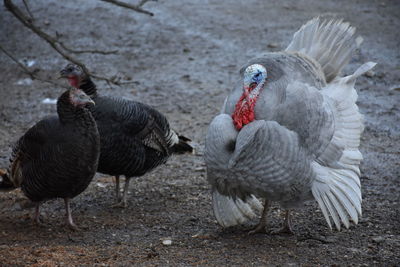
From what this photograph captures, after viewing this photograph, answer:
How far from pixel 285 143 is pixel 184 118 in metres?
3.73

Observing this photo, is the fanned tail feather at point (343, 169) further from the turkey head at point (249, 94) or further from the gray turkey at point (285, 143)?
the turkey head at point (249, 94)

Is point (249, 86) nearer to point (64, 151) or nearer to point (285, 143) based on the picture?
point (285, 143)

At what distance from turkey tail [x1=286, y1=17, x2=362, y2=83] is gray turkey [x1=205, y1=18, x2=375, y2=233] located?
252 mm

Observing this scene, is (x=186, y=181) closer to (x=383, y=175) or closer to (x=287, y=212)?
(x=287, y=212)

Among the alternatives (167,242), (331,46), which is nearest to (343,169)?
(331,46)

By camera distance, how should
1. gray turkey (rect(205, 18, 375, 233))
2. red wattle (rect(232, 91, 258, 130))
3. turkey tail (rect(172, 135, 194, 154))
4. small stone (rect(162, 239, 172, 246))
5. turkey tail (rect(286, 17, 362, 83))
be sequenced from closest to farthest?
gray turkey (rect(205, 18, 375, 233))
red wattle (rect(232, 91, 258, 130))
small stone (rect(162, 239, 172, 246))
turkey tail (rect(286, 17, 362, 83))
turkey tail (rect(172, 135, 194, 154))

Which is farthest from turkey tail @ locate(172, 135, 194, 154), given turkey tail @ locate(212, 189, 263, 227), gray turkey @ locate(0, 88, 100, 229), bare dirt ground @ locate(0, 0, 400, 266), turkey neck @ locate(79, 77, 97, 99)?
gray turkey @ locate(0, 88, 100, 229)

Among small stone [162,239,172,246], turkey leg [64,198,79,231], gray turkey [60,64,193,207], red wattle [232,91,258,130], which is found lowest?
turkey leg [64,198,79,231]

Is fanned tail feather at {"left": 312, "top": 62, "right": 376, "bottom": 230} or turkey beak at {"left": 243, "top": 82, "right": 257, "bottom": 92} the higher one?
turkey beak at {"left": 243, "top": 82, "right": 257, "bottom": 92}

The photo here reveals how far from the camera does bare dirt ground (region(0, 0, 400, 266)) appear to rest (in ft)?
15.4

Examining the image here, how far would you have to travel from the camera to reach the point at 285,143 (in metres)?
4.43

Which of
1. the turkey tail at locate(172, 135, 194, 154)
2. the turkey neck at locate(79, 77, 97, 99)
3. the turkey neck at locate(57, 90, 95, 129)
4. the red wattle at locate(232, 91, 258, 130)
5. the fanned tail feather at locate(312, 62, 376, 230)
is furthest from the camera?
the turkey tail at locate(172, 135, 194, 154)

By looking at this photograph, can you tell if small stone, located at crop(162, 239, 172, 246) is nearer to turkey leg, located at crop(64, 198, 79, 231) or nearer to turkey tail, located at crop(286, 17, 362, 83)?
turkey leg, located at crop(64, 198, 79, 231)

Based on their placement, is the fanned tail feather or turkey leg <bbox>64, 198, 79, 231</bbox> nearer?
the fanned tail feather
